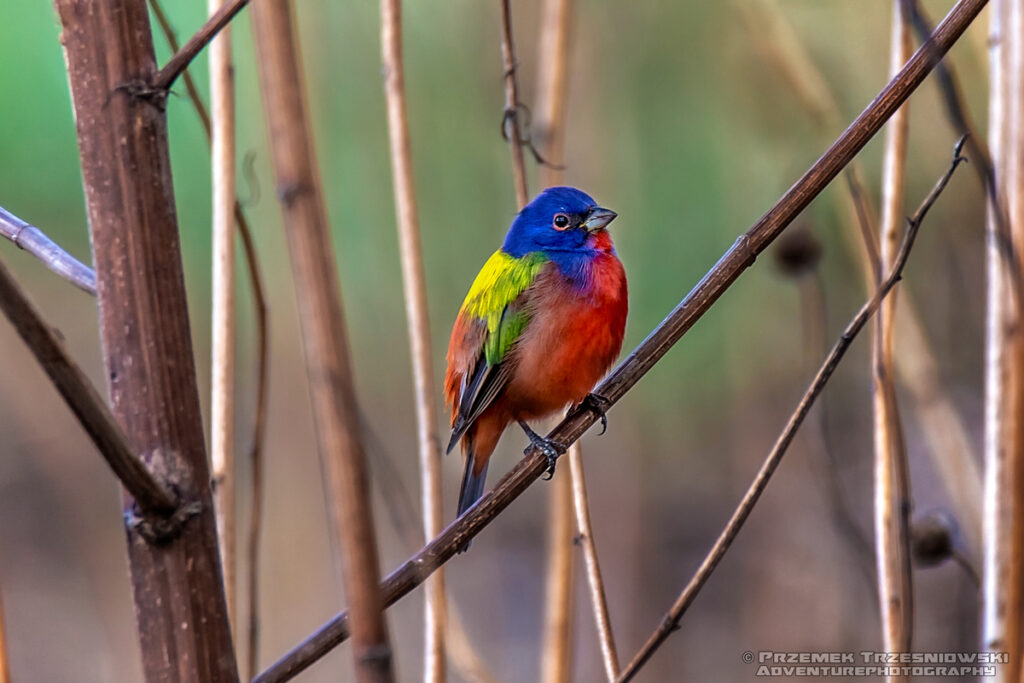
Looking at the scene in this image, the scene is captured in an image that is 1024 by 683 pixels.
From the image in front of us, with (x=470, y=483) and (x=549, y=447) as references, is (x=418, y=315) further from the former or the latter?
(x=470, y=483)

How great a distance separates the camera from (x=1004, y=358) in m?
1.94

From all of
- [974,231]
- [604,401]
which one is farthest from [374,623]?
[974,231]

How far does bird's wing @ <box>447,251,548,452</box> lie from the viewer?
2758mm

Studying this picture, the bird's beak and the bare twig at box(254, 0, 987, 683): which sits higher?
the bird's beak

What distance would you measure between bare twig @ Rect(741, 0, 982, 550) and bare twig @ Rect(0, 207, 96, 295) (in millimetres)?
2043

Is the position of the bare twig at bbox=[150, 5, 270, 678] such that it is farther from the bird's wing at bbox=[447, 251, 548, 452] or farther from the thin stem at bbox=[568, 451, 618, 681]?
the thin stem at bbox=[568, 451, 618, 681]

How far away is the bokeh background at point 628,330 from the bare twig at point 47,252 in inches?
101

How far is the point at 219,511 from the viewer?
205cm

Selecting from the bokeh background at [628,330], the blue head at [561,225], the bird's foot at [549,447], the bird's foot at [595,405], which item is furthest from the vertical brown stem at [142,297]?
the bokeh background at [628,330]

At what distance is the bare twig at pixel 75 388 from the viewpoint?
3.33 feet

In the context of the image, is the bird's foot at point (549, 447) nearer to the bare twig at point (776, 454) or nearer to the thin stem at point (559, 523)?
the thin stem at point (559, 523)

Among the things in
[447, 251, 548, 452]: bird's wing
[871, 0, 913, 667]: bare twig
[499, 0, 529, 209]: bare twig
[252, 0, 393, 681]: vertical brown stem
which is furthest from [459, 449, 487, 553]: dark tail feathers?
[252, 0, 393, 681]: vertical brown stem

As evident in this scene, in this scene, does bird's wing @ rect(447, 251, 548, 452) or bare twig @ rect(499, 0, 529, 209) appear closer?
bare twig @ rect(499, 0, 529, 209)

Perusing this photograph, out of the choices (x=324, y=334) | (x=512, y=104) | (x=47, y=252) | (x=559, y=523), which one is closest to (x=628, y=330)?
(x=559, y=523)
